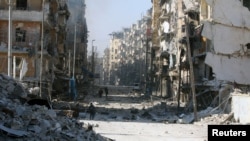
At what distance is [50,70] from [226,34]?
19829mm

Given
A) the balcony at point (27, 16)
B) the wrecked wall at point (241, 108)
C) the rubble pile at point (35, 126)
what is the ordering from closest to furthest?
the rubble pile at point (35, 126)
the wrecked wall at point (241, 108)
the balcony at point (27, 16)

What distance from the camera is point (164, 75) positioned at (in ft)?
222

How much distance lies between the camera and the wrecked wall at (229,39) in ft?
143

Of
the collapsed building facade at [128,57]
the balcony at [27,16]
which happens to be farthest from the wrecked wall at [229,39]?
the collapsed building facade at [128,57]

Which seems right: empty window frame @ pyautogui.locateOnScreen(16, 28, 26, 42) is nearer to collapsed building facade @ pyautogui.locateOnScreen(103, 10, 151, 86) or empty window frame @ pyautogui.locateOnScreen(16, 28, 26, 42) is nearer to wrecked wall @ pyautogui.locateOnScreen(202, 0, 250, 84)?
wrecked wall @ pyautogui.locateOnScreen(202, 0, 250, 84)

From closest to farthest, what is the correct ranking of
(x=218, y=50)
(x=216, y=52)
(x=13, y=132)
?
(x=13, y=132), (x=216, y=52), (x=218, y=50)

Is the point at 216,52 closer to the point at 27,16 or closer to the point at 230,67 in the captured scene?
the point at 230,67

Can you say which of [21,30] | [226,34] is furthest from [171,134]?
[21,30]

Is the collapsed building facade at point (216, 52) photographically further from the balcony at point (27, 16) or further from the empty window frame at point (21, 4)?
the empty window frame at point (21, 4)

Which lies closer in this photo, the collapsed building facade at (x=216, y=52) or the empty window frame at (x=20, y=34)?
the collapsed building facade at (x=216, y=52)

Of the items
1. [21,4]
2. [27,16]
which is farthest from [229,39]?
[21,4]

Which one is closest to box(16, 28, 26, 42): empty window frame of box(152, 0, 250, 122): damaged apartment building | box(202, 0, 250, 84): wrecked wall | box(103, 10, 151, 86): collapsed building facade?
box(152, 0, 250, 122): damaged apartment building

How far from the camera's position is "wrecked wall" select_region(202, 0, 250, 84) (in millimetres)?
43469

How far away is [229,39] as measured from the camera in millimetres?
44438
